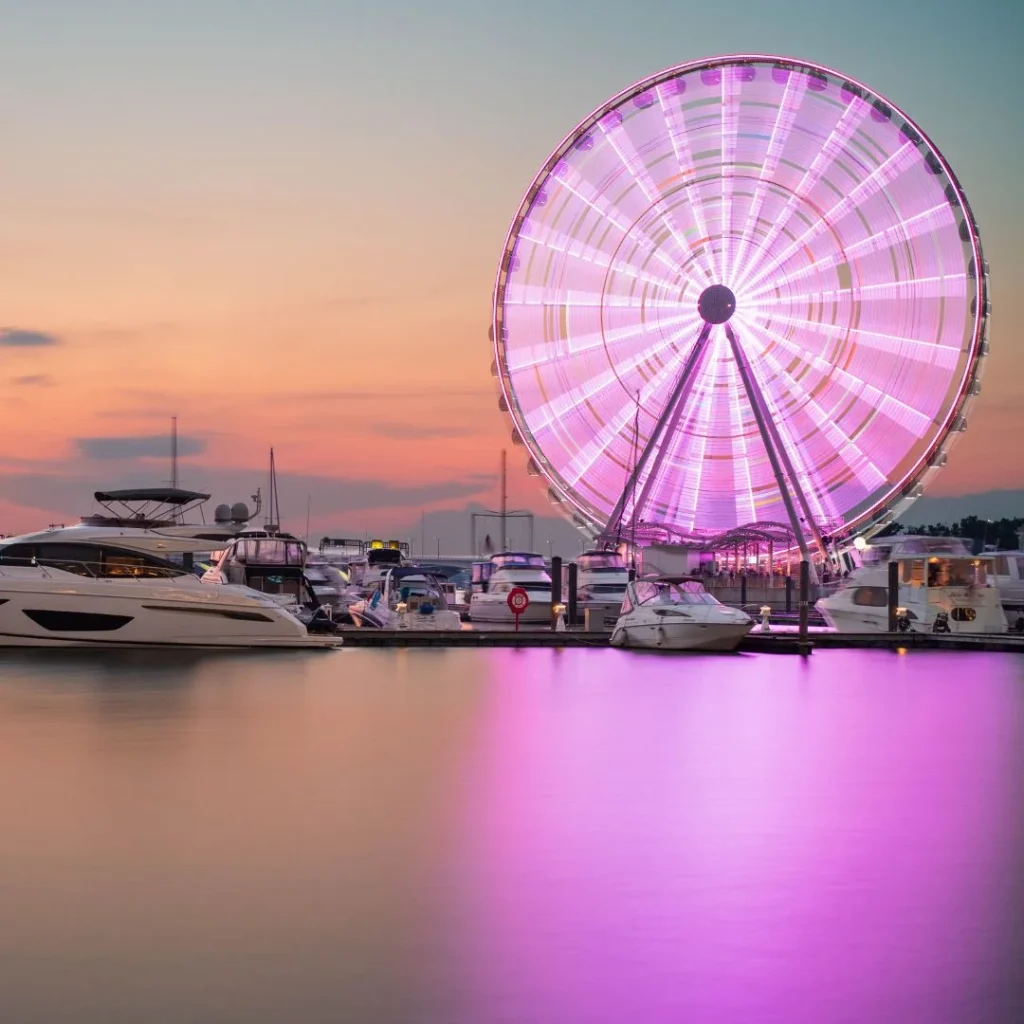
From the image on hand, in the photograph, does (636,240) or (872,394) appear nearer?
(872,394)

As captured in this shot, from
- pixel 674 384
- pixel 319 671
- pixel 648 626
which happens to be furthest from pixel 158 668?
pixel 674 384

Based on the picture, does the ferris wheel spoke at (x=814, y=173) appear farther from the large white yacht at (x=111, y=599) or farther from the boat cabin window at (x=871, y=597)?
the large white yacht at (x=111, y=599)

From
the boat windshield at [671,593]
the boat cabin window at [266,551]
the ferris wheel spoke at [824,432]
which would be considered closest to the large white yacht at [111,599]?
A: the boat cabin window at [266,551]

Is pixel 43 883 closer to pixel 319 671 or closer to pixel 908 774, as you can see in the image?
pixel 908 774

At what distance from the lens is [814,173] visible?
50.5 metres

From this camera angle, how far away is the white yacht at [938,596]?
4069 cm

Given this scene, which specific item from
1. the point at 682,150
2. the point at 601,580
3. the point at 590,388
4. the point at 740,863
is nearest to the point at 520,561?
the point at 601,580

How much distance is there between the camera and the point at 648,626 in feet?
118

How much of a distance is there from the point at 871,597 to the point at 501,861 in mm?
32366

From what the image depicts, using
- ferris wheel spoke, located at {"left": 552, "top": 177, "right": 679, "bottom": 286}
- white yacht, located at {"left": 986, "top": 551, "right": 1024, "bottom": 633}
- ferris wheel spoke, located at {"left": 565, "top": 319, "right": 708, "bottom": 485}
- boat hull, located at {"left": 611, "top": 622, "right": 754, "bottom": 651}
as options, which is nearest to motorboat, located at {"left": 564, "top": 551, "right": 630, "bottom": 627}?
ferris wheel spoke, located at {"left": 565, "top": 319, "right": 708, "bottom": 485}

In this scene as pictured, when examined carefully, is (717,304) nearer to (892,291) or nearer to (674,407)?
(674,407)

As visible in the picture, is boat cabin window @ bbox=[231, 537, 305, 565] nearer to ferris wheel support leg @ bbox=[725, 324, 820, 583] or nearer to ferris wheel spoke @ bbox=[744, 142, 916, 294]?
ferris wheel support leg @ bbox=[725, 324, 820, 583]

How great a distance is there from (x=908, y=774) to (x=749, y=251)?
1412 inches

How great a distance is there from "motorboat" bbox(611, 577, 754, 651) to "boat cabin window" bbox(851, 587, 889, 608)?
7709 millimetres
